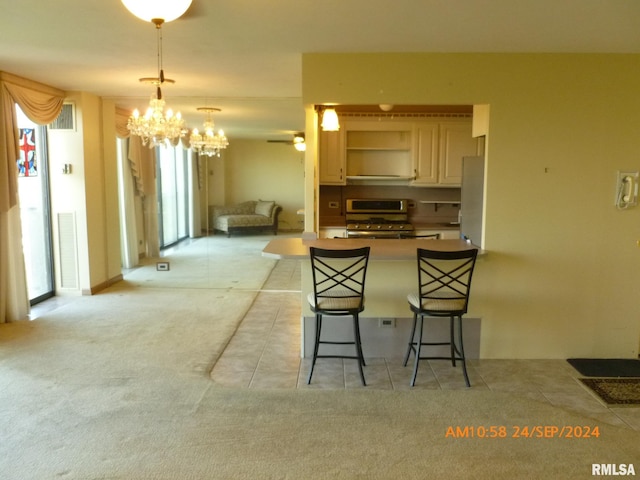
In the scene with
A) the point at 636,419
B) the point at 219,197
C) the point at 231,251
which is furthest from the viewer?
the point at 231,251

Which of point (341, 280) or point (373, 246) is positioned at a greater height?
point (373, 246)

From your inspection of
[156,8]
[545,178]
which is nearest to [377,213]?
[545,178]

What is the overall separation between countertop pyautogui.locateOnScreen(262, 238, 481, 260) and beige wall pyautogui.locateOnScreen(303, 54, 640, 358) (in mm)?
367

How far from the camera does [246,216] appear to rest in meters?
7.03

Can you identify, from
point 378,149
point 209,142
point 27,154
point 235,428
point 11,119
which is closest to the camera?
point 235,428

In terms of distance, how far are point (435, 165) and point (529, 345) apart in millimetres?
2623

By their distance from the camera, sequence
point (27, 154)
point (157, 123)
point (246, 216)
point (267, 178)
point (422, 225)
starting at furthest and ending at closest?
point (267, 178) → point (246, 216) → point (422, 225) → point (27, 154) → point (157, 123)

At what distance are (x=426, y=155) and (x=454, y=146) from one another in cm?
34

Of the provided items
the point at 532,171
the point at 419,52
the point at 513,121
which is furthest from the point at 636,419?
the point at 419,52

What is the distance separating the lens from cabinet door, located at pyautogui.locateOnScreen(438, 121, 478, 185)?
591cm

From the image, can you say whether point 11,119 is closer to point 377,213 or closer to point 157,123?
point 157,123

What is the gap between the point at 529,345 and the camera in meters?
4.01

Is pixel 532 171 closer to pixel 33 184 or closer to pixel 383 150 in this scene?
pixel 383 150

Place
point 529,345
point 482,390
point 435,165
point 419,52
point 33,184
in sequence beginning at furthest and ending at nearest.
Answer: point 435,165 < point 33,184 < point 529,345 < point 419,52 < point 482,390
